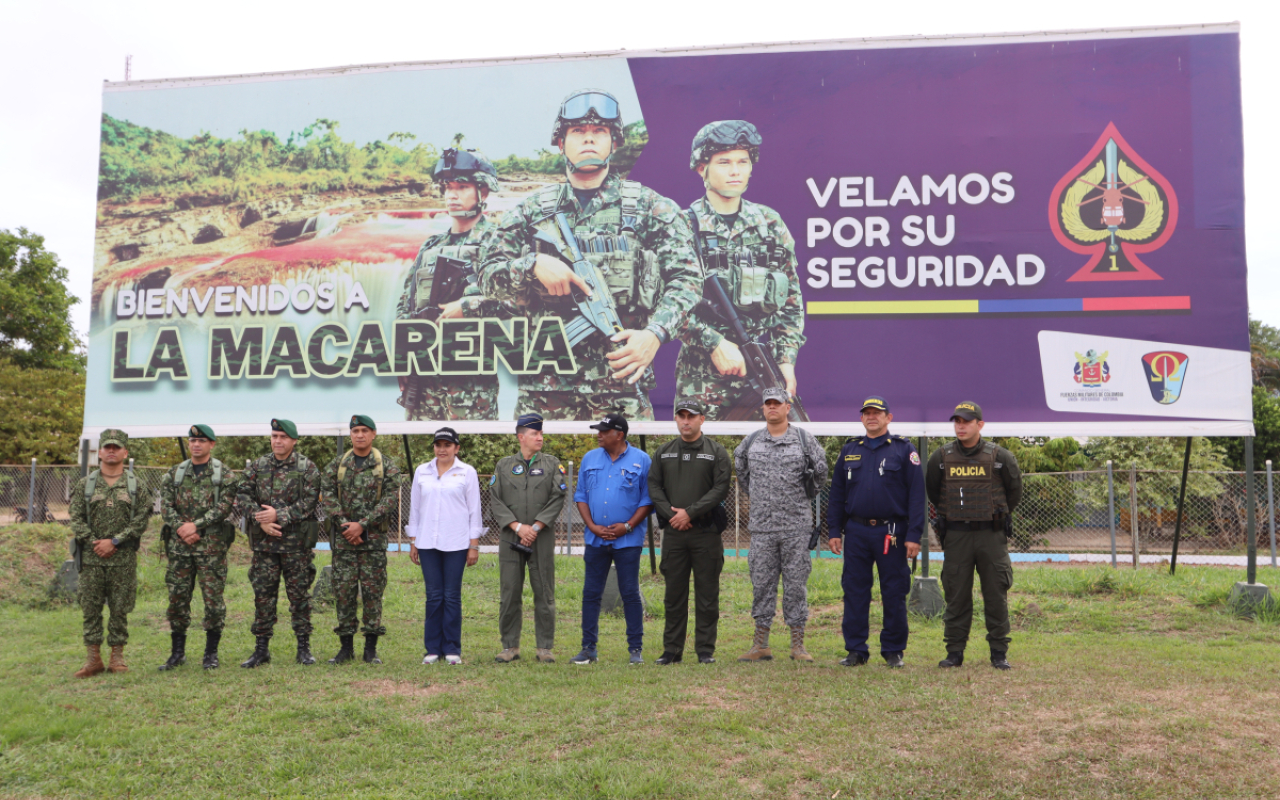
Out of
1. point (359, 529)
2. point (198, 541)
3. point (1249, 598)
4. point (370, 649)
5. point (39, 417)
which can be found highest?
point (39, 417)

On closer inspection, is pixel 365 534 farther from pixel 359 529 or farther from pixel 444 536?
pixel 444 536

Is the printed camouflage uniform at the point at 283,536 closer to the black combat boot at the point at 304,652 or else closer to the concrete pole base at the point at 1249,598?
the black combat boot at the point at 304,652

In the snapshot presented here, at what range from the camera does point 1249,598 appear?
7547 millimetres

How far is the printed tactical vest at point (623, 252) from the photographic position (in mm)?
8797

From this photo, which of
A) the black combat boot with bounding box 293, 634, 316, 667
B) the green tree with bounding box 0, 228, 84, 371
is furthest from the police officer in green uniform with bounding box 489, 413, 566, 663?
the green tree with bounding box 0, 228, 84, 371

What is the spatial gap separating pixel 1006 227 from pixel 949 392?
1.70 metres

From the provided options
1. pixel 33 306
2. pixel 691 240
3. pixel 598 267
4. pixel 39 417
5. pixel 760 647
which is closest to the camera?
pixel 760 647

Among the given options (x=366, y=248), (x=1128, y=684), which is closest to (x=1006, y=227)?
(x=1128, y=684)

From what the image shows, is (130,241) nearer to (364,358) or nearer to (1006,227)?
(364,358)

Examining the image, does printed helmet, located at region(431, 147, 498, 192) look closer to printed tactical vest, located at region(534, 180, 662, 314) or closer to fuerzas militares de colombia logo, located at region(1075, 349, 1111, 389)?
printed tactical vest, located at region(534, 180, 662, 314)

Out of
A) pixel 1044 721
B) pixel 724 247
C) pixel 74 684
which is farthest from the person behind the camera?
pixel 724 247

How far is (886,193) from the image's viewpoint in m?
8.55

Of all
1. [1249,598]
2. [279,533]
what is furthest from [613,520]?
[1249,598]

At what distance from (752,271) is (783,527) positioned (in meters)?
3.44
